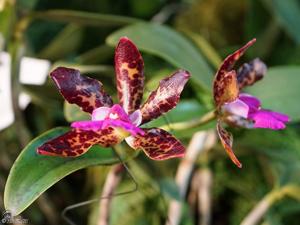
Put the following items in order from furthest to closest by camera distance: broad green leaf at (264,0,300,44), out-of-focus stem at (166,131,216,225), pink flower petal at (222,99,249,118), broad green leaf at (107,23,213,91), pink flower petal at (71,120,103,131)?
broad green leaf at (264,0,300,44)
out-of-focus stem at (166,131,216,225)
broad green leaf at (107,23,213,91)
pink flower petal at (222,99,249,118)
pink flower petal at (71,120,103,131)

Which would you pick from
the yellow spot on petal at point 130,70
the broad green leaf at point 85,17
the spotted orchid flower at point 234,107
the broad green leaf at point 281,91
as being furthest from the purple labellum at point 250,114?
the broad green leaf at point 85,17

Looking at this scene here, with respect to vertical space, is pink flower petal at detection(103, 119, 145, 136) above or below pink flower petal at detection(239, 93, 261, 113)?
above

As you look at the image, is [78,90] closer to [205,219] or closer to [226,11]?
[205,219]

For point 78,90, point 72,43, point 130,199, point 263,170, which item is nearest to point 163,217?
point 130,199

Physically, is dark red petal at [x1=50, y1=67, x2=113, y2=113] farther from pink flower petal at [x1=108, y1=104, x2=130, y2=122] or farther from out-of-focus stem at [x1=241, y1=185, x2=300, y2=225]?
out-of-focus stem at [x1=241, y1=185, x2=300, y2=225]

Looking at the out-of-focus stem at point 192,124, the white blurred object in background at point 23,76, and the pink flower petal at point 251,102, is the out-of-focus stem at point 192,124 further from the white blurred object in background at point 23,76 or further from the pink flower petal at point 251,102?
the white blurred object in background at point 23,76

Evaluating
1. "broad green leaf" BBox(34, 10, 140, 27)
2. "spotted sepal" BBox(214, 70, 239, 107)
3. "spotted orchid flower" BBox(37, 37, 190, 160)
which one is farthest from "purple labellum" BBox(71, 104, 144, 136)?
"broad green leaf" BBox(34, 10, 140, 27)

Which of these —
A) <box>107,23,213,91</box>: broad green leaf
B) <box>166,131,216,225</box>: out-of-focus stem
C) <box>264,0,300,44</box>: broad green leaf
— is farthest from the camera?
<box>264,0,300,44</box>: broad green leaf

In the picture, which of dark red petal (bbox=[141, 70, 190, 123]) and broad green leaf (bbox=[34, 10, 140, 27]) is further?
broad green leaf (bbox=[34, 10, 140, 27])

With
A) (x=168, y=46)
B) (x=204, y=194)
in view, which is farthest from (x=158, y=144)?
(x=204, y=194)
